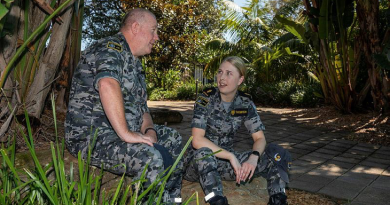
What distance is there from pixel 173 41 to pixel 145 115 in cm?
1394

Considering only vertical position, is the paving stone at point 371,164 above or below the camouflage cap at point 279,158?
below

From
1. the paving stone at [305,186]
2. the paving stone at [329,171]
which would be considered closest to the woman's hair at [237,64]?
the paving stone at [305,186]

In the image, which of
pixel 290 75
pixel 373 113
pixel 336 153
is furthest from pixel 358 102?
pixel 290 75

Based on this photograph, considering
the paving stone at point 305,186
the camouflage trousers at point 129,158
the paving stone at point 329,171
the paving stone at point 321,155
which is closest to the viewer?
the camouflage trousers at point 129,158

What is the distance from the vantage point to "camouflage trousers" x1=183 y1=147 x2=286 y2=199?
3.09 m

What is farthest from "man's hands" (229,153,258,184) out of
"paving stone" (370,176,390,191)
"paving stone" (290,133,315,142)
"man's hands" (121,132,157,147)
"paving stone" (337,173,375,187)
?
"paving stone" (290,133,315,142)

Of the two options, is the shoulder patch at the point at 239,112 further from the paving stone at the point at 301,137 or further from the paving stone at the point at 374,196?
the paving stone at the point at 301,137

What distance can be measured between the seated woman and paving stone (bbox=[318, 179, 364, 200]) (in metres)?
1.04

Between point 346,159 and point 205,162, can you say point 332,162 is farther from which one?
point 205,162

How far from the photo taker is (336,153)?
6566 millimetres

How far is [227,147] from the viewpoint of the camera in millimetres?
3662

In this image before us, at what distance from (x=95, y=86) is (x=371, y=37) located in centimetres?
837

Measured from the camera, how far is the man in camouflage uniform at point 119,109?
2.62 metres

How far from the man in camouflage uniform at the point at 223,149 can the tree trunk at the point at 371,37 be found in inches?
276
